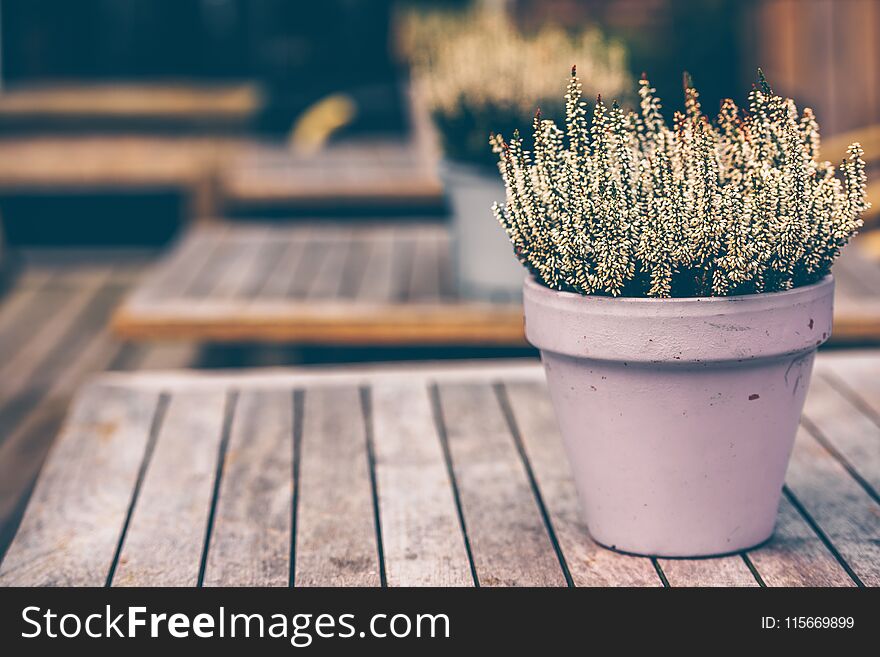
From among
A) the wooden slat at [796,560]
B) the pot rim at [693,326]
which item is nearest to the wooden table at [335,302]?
the wooden slat at [796,560]

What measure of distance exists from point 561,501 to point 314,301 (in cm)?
157

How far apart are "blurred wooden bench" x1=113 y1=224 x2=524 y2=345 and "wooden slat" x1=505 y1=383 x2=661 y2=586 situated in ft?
1.98

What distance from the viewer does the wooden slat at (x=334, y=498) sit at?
80.2 inches

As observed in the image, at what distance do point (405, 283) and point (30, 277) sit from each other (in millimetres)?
3302

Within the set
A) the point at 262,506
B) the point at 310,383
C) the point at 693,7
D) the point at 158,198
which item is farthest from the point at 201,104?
the point at 262,506

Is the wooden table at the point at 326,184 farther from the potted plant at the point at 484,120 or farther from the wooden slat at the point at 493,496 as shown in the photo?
the wooden slat at the point at 493,496

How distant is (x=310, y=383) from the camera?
3076mm

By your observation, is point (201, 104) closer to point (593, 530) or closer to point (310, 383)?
point (310, 383)

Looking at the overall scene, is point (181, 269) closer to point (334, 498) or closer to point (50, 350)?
point (50, 350)

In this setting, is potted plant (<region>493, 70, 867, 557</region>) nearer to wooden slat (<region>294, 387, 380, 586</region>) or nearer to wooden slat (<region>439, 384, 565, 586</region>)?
wooden slat (<region>439, 384, 565, 586</region>)

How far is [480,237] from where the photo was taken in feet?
11.8

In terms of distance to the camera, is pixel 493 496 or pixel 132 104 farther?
pixel 132 104

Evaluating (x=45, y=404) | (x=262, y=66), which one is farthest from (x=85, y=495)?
(x=262, y=66)

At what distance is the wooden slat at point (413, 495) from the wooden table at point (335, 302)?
22.8 inches
